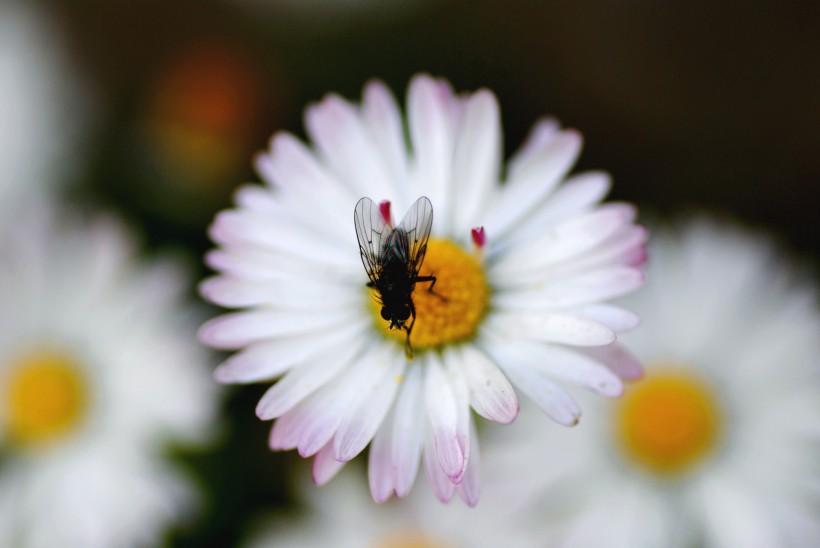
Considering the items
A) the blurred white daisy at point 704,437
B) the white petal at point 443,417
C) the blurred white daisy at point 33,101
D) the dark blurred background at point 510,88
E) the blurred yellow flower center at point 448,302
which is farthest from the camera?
the blurred white daisy at point 33,101

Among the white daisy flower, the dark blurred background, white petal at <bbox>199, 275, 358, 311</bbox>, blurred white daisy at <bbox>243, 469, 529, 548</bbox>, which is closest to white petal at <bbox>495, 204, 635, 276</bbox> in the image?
the white daisy flower

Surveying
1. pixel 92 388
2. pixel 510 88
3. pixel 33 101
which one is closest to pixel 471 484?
pixel 92 388

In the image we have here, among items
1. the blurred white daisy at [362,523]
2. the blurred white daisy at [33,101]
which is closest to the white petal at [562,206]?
the blurred white daisy at [362,523]

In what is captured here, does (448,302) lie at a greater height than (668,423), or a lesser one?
greater

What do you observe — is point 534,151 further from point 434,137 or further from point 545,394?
point 545,394

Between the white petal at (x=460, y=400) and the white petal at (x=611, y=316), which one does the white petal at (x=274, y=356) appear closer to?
the white petal at (x=460, y=400)

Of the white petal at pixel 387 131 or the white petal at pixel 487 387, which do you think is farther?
the white petal at pixel 387 131

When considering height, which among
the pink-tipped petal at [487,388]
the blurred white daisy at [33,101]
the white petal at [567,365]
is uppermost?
the blurred white daisy at [33,101]
